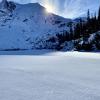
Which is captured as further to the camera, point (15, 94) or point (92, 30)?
point (92, 30)

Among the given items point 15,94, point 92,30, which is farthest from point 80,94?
point 92,30

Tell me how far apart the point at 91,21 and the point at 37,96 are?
146 meters

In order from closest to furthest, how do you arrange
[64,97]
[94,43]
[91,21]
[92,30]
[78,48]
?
[64,97], [94,43], [78,48], [92,30], [91,21]

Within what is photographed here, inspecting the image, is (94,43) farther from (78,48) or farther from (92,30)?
(92,30)

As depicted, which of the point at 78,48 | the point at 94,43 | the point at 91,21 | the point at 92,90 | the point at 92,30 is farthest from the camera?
the point at 91,21

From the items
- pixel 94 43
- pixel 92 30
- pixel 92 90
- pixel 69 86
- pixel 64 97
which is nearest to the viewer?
pixel 64 97

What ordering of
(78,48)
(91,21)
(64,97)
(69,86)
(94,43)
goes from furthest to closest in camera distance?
(91,21)
(78,48)
(94,43)
(69,86)
(64,97)

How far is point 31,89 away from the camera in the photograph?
42.4ft

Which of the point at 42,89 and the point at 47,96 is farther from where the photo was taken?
the point at 42,89

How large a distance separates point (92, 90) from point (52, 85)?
2388 millimetres

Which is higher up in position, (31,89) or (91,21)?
(91,21)

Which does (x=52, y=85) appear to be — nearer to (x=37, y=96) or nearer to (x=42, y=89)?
(x=42, y=89)

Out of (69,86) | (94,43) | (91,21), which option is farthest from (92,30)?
(69,86)

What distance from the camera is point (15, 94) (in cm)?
1175
